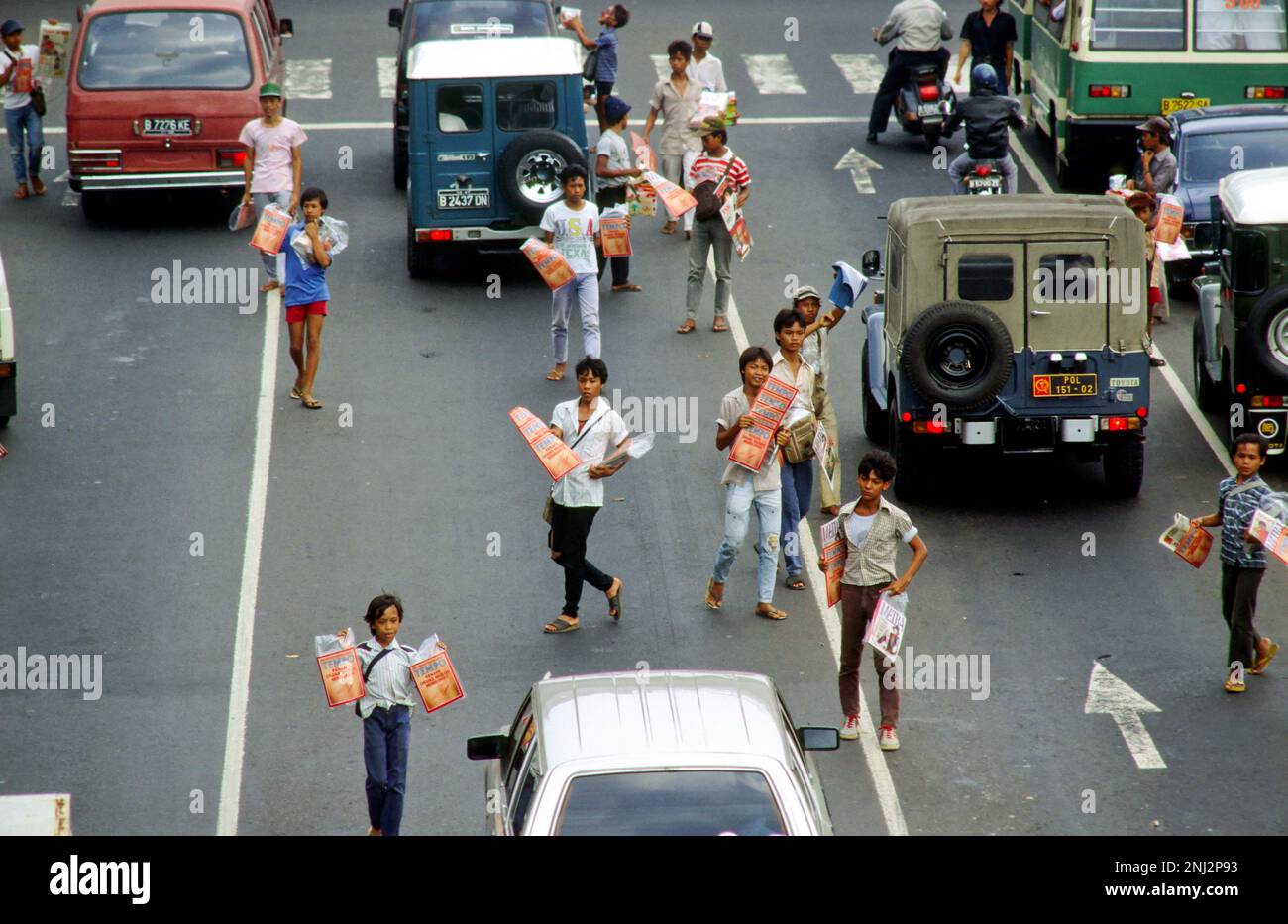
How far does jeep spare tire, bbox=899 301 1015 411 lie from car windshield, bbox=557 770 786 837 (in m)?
7.01

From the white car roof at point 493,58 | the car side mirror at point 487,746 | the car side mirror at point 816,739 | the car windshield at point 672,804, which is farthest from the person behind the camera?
the white car roof at point 493,58

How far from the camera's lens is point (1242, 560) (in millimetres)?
12102

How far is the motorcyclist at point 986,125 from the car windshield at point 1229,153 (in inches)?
67.9

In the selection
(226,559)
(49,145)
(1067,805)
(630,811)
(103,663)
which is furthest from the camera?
(49,145)

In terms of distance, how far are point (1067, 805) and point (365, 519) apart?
6077 millimetres

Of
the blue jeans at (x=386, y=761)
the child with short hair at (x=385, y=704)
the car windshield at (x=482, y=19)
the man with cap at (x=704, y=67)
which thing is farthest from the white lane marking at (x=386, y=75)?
the blue jeans at (x=386, y=761)

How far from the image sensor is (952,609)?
13.6m

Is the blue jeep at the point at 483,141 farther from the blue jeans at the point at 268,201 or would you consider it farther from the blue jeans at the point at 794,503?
the blue jeans at the point at 794,503

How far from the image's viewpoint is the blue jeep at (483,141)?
1967 centimetres

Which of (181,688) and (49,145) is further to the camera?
(49,145)

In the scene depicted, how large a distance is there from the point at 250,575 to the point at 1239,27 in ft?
43.9

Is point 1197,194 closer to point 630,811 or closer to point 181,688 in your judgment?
point 181,688
